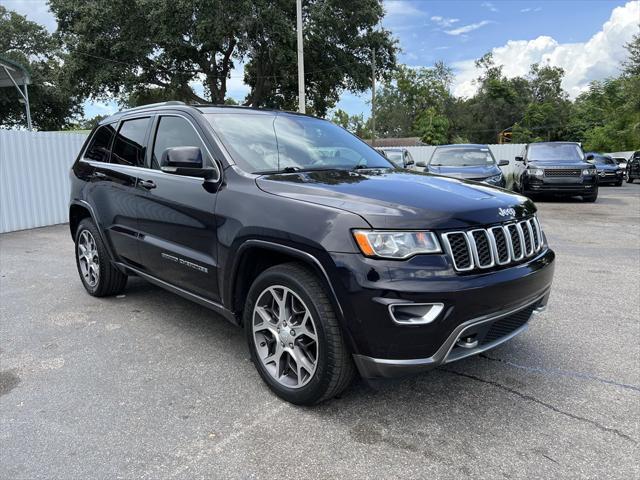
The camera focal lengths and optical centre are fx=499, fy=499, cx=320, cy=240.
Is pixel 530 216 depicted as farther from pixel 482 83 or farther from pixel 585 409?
pixel 482 83

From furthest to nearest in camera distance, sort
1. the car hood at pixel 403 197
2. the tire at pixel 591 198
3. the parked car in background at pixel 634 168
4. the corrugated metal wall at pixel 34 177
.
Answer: the parked car in background at pixel 634 168
the tire at pixel 591 198
the corrugated metal wall at pixel 34 177
the car hood at pixel 403 197

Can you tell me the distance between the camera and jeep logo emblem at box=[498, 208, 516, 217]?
2.83 meters

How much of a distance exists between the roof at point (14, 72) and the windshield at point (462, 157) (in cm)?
1292

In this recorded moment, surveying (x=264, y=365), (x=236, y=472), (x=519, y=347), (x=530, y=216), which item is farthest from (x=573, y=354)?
(x=236, y=472)

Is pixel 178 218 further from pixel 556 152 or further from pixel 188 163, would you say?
pixel 556 152

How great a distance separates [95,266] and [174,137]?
6.55ft

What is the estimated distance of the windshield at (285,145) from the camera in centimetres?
345

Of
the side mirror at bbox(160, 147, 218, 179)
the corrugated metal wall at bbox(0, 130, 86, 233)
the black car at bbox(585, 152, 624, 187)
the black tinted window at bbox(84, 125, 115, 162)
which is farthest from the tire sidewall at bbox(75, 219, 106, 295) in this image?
the black car at bbox(585, 152, 624, 187)

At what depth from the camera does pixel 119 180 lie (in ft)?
14.7

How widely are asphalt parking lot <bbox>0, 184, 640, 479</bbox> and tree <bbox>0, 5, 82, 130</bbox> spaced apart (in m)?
39.3

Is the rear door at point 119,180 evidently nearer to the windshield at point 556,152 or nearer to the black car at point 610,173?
the windshield at point 556,152

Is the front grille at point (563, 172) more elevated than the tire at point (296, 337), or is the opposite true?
the front grille at point (563, 172)

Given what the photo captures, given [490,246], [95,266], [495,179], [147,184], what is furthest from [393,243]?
[495,179]

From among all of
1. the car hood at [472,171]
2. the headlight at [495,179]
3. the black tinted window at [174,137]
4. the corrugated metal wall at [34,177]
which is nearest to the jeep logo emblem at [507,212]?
the black tinted window at [174,137]
